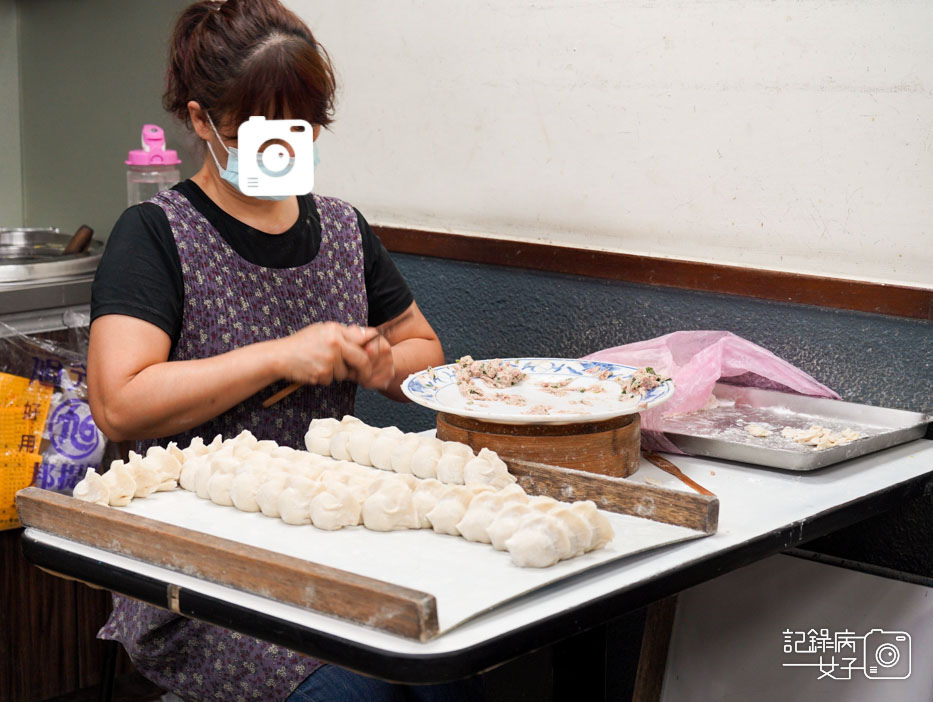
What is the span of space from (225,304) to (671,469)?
0.83 meters

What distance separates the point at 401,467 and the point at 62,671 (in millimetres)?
1679

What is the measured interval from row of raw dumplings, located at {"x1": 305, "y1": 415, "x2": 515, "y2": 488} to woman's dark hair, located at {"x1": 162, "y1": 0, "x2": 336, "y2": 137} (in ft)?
1.88

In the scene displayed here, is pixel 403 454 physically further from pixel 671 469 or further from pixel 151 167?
pixel 151 167

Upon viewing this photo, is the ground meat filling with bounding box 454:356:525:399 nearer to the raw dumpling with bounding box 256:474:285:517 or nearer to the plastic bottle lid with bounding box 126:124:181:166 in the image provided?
the raw dumpling with bounding box 256:474:285:517

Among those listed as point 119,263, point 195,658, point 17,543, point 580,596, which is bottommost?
point 17,543

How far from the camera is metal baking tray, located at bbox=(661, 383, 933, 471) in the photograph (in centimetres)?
164

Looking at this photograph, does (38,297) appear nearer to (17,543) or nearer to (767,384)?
(17,543)

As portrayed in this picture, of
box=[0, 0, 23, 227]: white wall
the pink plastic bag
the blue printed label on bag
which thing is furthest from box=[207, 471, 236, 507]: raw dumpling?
box=[0, 0, 23, 227]: white wall

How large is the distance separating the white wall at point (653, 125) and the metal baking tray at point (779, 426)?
0.92ft

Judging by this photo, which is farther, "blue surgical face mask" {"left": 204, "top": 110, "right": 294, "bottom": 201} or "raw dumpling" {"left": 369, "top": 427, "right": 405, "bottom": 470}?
"blue surgical face mask" {"left": 204, "top": 110, "right": 294, "bottom": 201}

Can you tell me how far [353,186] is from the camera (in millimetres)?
2875

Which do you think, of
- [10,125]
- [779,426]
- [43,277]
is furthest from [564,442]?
[10,125]

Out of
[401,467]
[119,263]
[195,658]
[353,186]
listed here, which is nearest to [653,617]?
[401,467]
